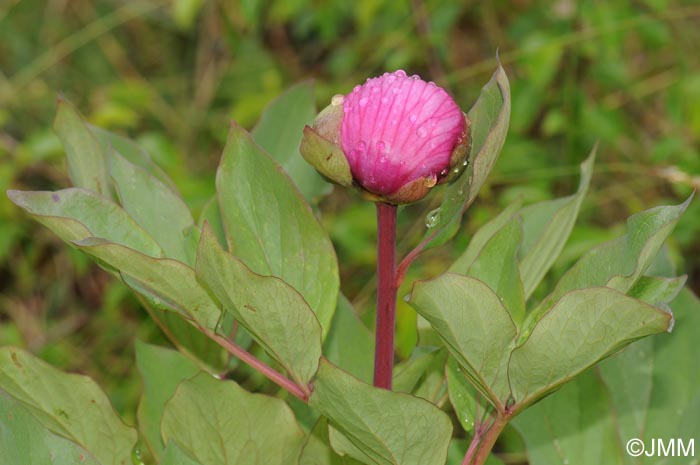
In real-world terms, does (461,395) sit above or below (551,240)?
below

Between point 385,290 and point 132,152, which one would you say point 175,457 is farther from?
point 132,152

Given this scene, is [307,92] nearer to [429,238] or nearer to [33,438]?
[429,238]

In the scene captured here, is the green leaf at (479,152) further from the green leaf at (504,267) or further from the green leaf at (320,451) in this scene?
the green leaf at (320,451)

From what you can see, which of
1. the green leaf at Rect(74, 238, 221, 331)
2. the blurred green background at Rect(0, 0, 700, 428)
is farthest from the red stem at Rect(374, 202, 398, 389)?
the blurred green background at Rect(0, 0, 700, 428)

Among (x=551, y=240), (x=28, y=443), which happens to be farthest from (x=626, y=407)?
(x=28, y=443)

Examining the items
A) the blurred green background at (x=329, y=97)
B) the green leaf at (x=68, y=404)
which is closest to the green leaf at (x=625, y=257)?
the green leaf at (x=68, y=404)
